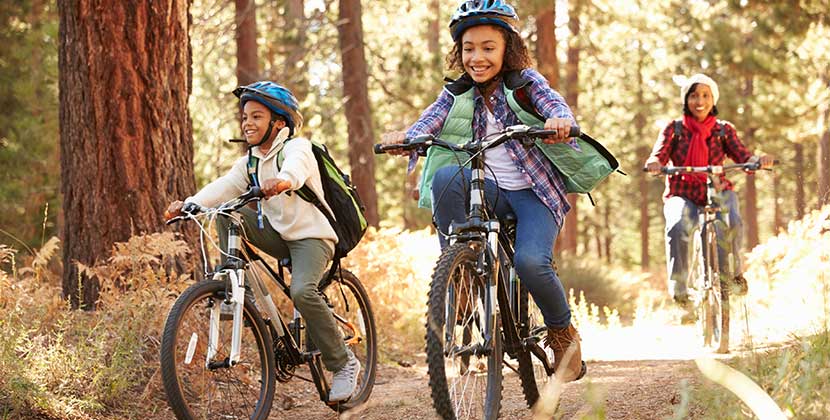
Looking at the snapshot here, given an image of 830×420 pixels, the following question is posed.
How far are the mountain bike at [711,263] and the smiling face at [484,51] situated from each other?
Result: 337 centimetres

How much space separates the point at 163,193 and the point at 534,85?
3.16m

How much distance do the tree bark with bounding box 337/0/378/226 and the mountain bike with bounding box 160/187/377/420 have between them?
8.88m

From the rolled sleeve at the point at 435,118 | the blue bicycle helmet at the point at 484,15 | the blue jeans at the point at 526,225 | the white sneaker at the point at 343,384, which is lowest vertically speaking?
the white sneaker at the point at 343,384

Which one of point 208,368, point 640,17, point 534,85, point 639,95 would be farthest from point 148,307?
point 639,95

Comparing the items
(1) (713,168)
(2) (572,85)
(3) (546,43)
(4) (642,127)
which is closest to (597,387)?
(1) (713,168)

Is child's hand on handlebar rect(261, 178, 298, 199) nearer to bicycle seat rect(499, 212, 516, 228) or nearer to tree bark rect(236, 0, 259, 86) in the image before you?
bicycle seat rect(499, 212, 516, 228)

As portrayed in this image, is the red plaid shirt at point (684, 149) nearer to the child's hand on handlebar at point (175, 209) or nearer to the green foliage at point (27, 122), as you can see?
the child's hand on handlebar at point (175, 209)

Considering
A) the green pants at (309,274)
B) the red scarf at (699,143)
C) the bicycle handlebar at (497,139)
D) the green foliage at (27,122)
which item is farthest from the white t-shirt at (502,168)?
the green foliage at (27,122)

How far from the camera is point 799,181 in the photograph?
16.6 ft

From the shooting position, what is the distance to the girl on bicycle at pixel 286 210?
5422mm

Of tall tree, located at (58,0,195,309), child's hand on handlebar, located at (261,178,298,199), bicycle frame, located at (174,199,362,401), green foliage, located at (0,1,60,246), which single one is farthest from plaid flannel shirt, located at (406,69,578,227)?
green foliage, located at (0,1,60,246)

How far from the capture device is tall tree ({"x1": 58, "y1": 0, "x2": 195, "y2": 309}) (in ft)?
22.9

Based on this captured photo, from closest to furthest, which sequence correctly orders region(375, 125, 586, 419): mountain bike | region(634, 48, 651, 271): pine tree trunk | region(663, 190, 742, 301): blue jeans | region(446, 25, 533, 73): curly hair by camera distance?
region(375, 125, 586, 419): mountain bike < region(446, 25, 533, 73): curly hair < region(663, 190, 742, 301): blue jeans < region(634, 48, 651, 271): pine tree trunk

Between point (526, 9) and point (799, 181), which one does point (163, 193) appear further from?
point (526, 9)
